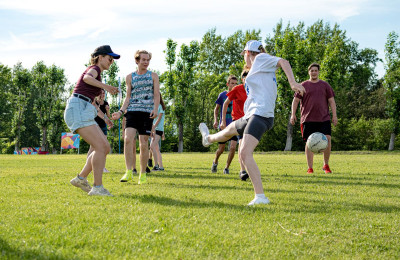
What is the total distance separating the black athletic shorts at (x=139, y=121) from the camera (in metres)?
7.21

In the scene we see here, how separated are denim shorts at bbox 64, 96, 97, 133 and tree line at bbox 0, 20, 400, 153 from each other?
3769cm

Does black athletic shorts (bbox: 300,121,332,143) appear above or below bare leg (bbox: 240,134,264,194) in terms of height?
above

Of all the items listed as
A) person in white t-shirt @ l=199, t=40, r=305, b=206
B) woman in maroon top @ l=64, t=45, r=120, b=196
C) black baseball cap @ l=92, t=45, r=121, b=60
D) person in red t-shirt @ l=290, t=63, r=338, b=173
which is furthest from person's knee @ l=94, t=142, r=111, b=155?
person in red t-shirt @ l=290, t=63, r=338, b=173

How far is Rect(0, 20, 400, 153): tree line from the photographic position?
138 ft

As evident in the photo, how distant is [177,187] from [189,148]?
47.5 meters

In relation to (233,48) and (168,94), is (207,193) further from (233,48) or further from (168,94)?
(233,48)

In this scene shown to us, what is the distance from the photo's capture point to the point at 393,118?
4103cm

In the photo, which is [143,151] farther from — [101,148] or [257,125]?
[257,125]

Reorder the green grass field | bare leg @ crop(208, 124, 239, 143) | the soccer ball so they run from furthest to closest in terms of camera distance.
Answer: the soccer ball
bare leg @ crop(208, 124, 239, 143)
the green grass field

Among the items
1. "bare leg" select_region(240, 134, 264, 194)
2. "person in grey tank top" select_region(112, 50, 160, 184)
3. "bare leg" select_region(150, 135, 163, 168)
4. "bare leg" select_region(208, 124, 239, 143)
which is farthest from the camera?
"bare leg" select_region(150, 135, 163, 168)

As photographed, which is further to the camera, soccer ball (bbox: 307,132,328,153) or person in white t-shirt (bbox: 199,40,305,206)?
soccer ball (bbox: 307,132,328,153)

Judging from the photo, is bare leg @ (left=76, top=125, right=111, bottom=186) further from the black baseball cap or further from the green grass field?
the black baseball cap

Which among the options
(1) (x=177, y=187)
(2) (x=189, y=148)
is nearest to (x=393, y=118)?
(2) (x=189, y=148)

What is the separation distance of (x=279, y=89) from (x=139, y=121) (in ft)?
122
